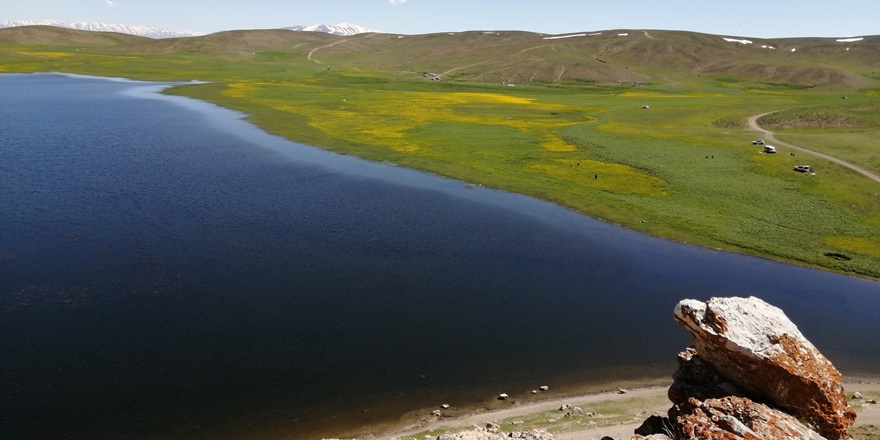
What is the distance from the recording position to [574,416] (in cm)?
2672

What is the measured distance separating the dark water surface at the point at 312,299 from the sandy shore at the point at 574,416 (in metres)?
1.57

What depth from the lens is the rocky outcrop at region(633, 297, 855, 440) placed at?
17.5 m

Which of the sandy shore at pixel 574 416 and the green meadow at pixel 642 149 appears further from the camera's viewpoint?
the green meadow at pixel 642 149

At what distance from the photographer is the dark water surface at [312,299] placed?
27766 millimetres

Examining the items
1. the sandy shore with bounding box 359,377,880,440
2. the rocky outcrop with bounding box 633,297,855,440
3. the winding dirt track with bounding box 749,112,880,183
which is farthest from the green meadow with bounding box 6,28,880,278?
the rocky outcrop with bounding box 633,297,855,440

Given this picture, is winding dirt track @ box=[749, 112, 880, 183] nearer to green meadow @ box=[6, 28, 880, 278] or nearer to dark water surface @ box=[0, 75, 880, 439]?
green meadow @ box=[6, 28, 880, 278]

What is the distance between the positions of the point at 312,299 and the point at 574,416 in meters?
19.0

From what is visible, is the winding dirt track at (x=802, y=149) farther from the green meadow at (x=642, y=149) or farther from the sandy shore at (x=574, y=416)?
the sandy shore at (x=574, y=416)

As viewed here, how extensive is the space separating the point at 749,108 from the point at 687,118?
1105 inches

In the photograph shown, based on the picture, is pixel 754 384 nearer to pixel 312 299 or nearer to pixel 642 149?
pixel 312 299

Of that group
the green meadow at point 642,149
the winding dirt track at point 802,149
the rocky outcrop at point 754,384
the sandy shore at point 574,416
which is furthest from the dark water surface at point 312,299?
the winding dirt track at point 802,149

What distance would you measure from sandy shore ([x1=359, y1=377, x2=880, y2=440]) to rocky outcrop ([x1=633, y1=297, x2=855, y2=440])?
207 inches

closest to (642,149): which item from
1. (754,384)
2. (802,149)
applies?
(802,149)

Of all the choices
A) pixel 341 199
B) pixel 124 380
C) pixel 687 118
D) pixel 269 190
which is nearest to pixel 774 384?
pixel 124 380
